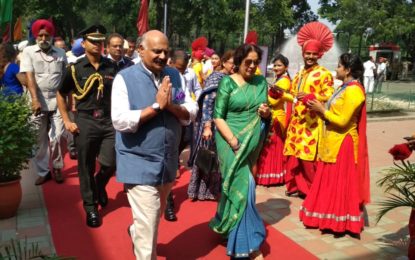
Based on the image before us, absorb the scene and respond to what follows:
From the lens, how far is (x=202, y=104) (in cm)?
489

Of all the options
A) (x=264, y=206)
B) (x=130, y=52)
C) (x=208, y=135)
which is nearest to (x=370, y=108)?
(x=130, y=52)

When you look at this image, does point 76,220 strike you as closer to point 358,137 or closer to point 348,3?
point 358,137

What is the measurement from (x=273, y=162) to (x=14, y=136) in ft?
11.0

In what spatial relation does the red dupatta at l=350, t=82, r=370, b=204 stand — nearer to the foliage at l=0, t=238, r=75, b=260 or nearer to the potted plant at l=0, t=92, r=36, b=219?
the foliage at l=0, t=238, r=75, b=260

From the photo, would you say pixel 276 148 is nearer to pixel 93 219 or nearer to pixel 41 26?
pixel 93 219

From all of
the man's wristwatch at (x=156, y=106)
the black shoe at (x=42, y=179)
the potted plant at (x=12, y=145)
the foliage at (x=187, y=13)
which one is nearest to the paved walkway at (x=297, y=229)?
the black shoe at (x=42, y=179)

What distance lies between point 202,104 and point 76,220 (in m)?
1.80

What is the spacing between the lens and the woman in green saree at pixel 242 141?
3670 mm

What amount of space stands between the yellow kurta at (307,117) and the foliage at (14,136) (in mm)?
2958

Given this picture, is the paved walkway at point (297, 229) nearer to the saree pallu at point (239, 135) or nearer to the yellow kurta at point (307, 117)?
the yellow kurta at point (307, 117)

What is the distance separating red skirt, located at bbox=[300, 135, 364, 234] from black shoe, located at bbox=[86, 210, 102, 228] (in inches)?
85.9

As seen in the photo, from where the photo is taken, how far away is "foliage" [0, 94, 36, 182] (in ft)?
14.0

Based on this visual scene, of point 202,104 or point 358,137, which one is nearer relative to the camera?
point 358,137

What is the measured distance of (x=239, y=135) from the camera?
3.70 m
